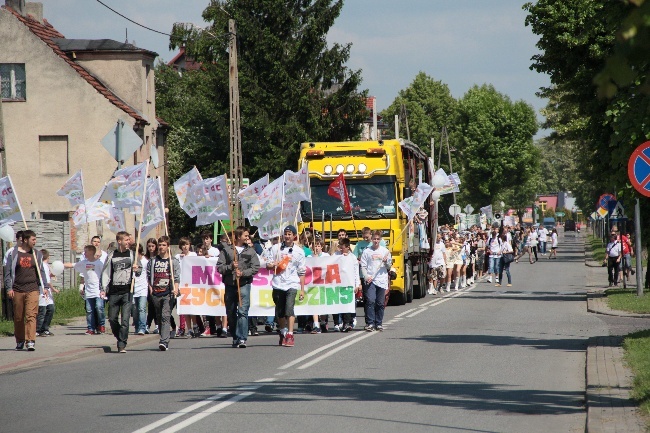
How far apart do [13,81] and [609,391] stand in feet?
127

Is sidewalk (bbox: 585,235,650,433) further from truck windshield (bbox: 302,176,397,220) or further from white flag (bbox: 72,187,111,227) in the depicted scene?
truck windshield (bbox: 302,176,397,220)

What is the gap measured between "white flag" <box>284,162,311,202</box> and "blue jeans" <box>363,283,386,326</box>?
11.5 feet

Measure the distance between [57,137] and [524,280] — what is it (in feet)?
63.8

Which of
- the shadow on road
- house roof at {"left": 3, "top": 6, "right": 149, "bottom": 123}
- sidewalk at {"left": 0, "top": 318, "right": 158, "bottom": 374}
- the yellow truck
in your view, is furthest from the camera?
house roof at {"left": 3, "top": 6, "right": 149, "bottom": 123}

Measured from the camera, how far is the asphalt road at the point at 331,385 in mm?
9430

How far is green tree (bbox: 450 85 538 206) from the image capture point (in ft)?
319

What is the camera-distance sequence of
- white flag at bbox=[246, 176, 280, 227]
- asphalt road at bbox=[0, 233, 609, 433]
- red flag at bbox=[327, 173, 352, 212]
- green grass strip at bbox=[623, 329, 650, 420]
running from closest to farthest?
asphalt road at bbox=[0, 233, 609, 433]
green grass strip at bbox=[623, 329, 650, 420]
white flag at bbox=[246, 176, 280, 227]
red flag at bbox=[327, 173, 352, 212]

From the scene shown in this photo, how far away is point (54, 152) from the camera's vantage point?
4622 centimetres

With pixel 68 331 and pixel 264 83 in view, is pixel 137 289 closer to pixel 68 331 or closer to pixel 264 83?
pixel 68 331

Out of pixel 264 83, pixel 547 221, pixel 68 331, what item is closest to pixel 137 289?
pixel 68 331

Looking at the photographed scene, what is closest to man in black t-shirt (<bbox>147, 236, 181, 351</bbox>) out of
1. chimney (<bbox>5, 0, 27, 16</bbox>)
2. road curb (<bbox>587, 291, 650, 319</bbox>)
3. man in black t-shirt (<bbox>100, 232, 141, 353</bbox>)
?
man in black t-shirt (<bbox>100, 232, 141, 353</bbox>)

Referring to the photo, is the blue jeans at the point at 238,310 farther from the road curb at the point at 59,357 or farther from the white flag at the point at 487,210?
the white flag at the point at 487,210

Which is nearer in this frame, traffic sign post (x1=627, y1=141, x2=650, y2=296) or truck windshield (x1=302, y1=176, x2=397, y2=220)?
traffic sign post (x1=627, y1=141, x2=650, y2=296)

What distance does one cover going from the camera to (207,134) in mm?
61344
